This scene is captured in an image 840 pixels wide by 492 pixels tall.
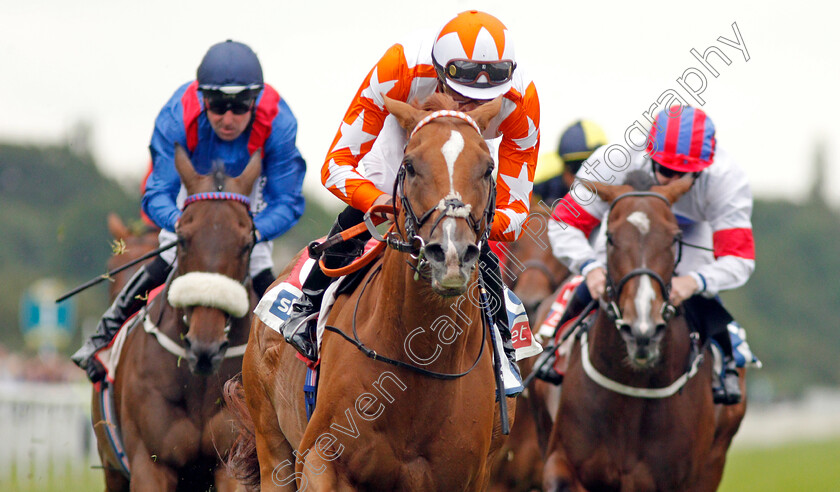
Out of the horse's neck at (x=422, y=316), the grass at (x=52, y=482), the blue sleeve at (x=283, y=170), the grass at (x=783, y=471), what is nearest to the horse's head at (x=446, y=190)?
the horse's neck at (x=422, y=316)

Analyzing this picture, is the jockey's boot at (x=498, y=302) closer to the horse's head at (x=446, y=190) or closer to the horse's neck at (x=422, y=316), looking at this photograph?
→ the horse's neck at (x=422, y=316)

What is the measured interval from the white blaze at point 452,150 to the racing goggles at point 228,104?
10.3 feet

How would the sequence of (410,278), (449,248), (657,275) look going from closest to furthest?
(449,248)
(410,278)
(657,275)

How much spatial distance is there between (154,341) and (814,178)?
98.9 m

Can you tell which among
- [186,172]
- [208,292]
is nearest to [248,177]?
[186,172]

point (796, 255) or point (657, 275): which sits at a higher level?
point (657, 275)

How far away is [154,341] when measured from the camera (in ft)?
22.4

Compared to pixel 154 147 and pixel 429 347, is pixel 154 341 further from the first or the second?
pixel 429 347

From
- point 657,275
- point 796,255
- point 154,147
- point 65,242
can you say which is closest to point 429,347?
point 657,275

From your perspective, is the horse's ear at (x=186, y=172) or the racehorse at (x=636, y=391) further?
the horse's ear at (x=186, y=172)

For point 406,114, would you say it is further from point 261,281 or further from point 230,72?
point 261,281

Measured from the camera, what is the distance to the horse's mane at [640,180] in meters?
6.86

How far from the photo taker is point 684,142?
7.10 metres

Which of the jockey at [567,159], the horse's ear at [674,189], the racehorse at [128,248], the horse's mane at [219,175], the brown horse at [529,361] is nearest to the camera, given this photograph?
the horse's mane at [219,175]
